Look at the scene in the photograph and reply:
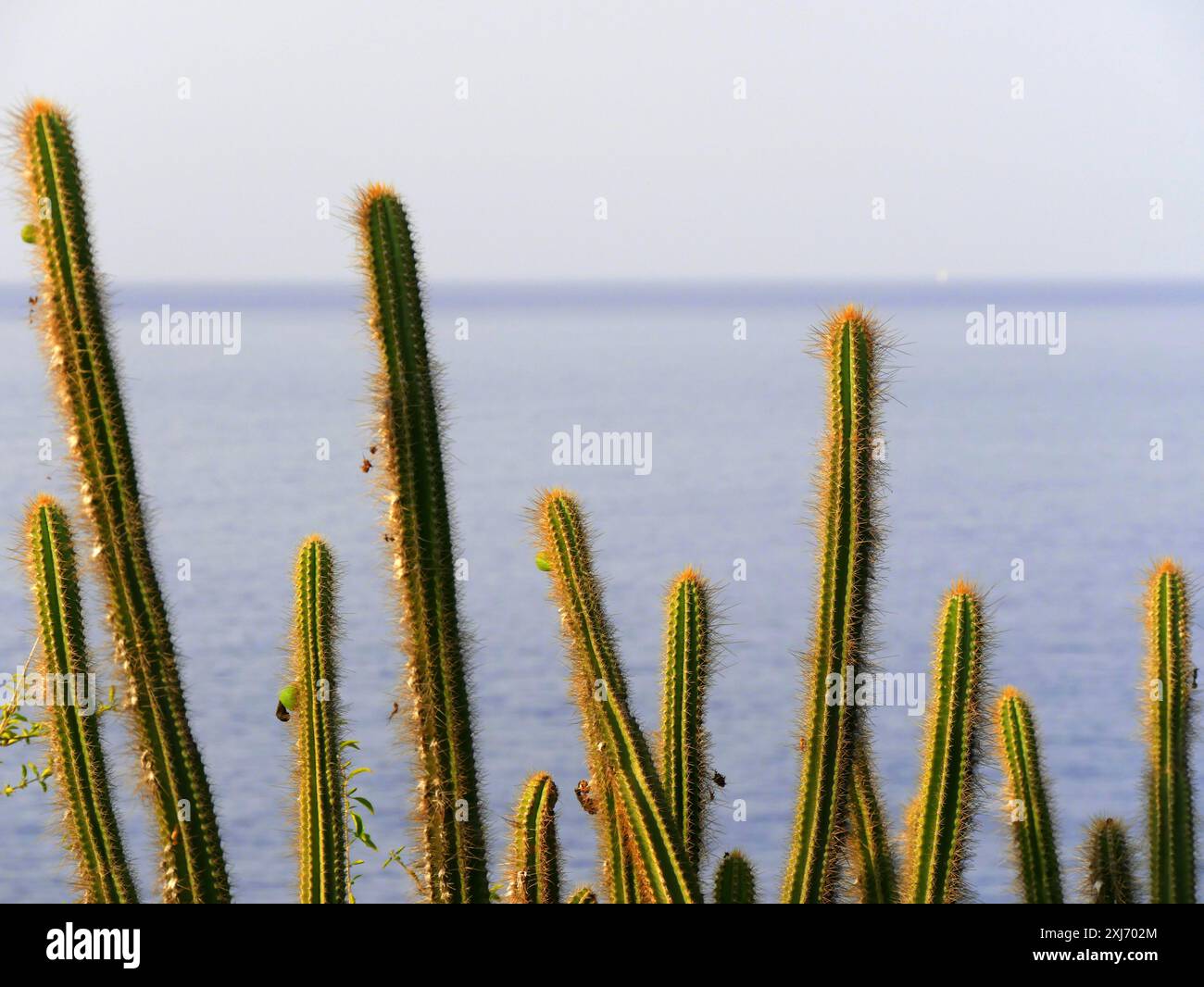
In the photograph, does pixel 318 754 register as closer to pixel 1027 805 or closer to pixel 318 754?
pixel 318 754

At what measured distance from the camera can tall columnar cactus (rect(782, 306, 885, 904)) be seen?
163 inches

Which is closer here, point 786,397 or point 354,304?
point 354,304

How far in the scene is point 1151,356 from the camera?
225ft

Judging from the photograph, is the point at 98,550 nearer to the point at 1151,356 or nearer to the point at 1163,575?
the point at 1163,575

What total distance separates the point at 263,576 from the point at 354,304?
18.1 meters

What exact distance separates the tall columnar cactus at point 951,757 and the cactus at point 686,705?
0.61 m

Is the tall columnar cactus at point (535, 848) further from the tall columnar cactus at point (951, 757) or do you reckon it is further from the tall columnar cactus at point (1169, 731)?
the tall columnar cactus at point (1169, 731)

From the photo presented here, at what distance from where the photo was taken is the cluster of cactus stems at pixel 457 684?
360 centimetres

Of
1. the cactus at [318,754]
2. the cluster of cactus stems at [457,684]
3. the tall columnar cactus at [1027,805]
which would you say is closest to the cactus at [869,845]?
the cluster of cactus stems at [457,684]

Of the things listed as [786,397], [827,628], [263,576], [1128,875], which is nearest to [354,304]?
[827,628]

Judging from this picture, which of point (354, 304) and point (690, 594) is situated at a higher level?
point (354, 304)

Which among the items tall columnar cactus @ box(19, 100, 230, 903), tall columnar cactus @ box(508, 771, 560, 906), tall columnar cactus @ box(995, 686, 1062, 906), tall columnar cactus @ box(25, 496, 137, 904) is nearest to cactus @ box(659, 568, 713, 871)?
tall columnar cactus @ box(508, 771, 560, 906)

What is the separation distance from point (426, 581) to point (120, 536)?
0.74 metres
